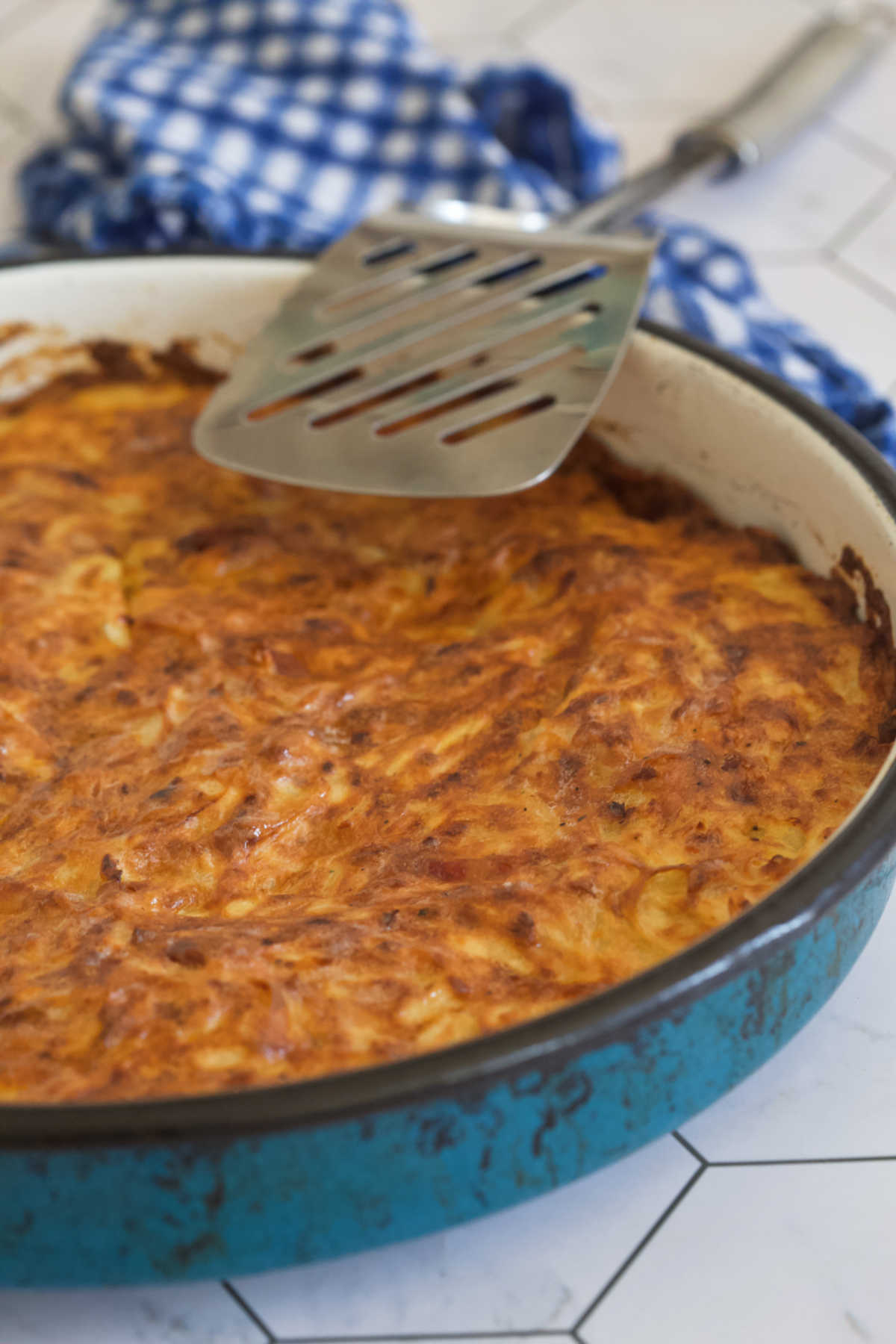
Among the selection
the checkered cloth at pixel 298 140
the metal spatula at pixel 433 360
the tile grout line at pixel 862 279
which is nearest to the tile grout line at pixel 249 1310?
the metal spatula at pixel 433 360

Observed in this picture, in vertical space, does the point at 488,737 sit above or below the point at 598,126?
below

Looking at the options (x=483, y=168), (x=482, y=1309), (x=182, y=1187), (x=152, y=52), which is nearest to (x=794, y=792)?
(x=482, y=1309)

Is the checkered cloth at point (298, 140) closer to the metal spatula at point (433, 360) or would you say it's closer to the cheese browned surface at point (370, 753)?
the metal spatula at point (433, 360)

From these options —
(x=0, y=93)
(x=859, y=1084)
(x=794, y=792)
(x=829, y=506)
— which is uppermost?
(x=829, y=506)

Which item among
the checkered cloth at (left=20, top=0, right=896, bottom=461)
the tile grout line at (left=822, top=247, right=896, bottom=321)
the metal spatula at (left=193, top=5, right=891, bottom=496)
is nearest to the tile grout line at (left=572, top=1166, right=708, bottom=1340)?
the metal spatula at (left=193, top=5, right=891, bottom=496)

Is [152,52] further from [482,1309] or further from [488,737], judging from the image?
[482,1309]
